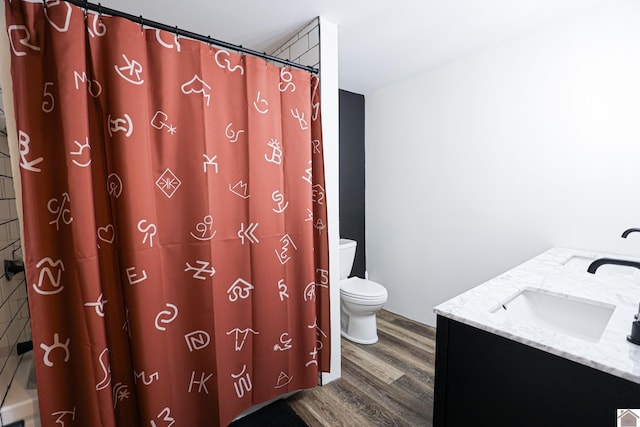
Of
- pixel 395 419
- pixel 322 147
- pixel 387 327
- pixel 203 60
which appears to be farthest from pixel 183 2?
pixel 387 327

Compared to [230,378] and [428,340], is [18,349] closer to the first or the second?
[230,378]

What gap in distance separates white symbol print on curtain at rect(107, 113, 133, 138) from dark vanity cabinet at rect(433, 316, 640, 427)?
1.36 metres

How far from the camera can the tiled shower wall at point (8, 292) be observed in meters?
1.13

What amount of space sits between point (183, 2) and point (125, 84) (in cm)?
77

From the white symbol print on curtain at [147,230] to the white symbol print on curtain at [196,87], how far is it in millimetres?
591

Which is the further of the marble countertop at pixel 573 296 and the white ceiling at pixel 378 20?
the white ceiling at pixel 378 20

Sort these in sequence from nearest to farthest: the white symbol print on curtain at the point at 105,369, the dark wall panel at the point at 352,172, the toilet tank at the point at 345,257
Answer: the white symbol print on curtain at the point at 105,369, the toilet tank at the point at 345,257, the dark wall panel at the point at 352,172

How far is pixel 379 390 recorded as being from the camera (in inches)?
70.3

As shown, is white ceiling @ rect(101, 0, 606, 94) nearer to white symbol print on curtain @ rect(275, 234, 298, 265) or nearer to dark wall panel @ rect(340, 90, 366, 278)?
dark wall panel @ rect(340, 90, 366, 278)

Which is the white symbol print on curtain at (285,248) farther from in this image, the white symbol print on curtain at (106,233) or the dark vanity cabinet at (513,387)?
the dark vanity cabinet at (513,387)

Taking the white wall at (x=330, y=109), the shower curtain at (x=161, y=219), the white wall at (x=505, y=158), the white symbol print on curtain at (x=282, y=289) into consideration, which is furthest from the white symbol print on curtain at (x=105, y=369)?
the white wall at (x=505, y=158)

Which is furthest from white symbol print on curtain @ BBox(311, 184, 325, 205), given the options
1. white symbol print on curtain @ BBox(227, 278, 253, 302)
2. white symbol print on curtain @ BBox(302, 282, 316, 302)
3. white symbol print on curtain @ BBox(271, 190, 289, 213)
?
white symbol print on curtain @ BBox(227, 278, 253, 302)

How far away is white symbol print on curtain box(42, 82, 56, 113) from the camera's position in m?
0.99

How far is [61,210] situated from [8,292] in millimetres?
566
